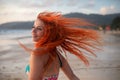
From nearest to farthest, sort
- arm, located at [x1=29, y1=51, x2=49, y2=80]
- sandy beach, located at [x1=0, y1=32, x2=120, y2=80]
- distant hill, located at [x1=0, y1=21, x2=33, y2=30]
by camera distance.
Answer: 1. arm, located at [x1=29, y1=51, x2=49, y2=80]
2. sandy beach, located at [x1=0, y1=32, x2=120, y2=80]
3. distant hill, located at [x1=0, y1=21, x2=33, y2=30]

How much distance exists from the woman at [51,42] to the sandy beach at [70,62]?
262 centimetres

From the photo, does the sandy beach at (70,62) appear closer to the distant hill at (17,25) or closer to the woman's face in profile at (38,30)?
the distant hill at (17,25)

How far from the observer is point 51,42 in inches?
42.9

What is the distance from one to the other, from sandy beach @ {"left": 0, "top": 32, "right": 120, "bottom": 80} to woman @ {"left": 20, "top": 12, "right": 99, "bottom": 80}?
8.61 ft

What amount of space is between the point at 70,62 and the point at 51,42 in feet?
9.47

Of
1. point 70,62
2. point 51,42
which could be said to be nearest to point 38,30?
point 51,42

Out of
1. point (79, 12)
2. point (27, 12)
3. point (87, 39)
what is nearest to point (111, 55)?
point (79, 12)

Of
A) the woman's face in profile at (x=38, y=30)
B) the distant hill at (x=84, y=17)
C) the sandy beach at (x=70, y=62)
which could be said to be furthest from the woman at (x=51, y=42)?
the distant hill at (x=84, y=17)

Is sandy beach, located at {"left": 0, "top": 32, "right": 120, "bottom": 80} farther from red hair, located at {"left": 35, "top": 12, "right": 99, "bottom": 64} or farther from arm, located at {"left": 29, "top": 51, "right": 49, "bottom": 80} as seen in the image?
arm, located at {"left": 29, "top": 51, "right": 49, "bottom": 80}

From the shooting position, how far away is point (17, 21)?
164 inches

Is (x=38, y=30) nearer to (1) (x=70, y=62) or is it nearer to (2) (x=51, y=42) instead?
(2) (x=51, y=42)

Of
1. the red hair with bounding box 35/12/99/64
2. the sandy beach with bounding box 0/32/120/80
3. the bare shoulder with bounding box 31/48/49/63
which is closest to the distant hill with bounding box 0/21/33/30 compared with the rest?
the sandy beach with bounding box 0/32/120/80

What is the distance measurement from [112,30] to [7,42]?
1.50 m

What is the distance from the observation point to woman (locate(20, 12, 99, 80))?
105cm
